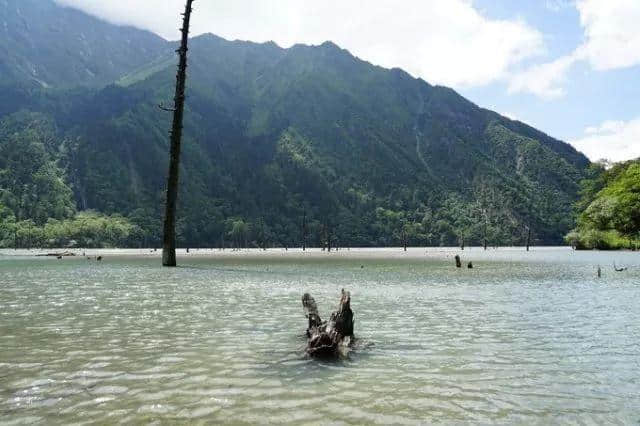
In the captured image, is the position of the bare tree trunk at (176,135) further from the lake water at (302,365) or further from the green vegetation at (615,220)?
the green vegetation at (615,220)

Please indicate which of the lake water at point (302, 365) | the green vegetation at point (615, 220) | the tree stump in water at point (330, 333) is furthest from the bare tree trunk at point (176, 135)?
the green vegetation at point (615, 220)

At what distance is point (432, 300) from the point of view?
2166 cm

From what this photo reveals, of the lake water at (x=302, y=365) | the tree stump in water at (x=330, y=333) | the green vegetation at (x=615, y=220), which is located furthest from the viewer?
the green vegetation at (x=615, y=220)

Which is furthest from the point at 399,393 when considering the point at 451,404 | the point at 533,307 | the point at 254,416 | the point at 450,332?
the point at 533,307

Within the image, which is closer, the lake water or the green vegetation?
the lake water

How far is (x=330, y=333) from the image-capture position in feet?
36.3

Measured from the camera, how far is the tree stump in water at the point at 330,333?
1069 centimetres

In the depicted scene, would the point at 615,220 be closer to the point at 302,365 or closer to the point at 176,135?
the point at 176,135

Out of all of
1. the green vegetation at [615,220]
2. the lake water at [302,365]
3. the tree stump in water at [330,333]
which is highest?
the green vegetation at [615,220]

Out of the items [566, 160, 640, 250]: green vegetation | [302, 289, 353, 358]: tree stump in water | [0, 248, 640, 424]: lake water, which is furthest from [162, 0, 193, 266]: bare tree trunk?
[566, 160, 640, 250]: green vegetation

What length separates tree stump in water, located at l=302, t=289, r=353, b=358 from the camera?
10688mm

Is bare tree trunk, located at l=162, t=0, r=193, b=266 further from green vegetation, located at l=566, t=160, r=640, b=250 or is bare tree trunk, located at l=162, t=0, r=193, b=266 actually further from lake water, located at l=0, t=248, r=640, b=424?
green vegetation, located at l=566, t=160, r=640, b=250

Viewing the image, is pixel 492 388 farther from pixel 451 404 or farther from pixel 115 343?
pixel 115 343

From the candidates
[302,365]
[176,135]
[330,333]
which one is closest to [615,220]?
[176,135]
